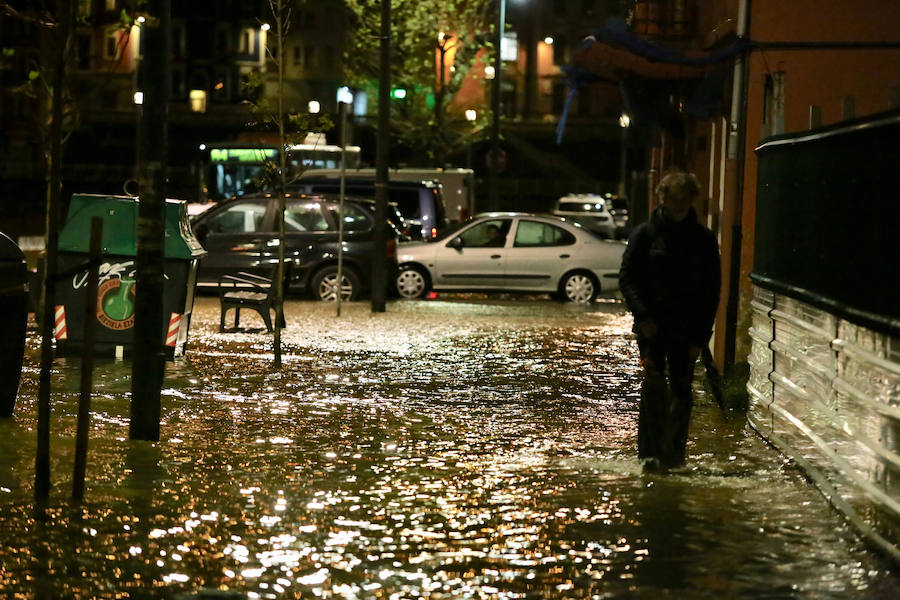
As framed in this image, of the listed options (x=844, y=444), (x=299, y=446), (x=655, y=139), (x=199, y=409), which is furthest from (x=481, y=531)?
(x=655, y=139)

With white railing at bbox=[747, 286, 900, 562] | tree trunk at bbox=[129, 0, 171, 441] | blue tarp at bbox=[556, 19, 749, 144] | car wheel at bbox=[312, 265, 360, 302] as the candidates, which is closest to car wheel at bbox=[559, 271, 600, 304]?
car wheel at bbox=[312, 265, 360, 302]

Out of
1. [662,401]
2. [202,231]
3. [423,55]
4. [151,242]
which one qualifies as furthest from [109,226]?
[423,55]

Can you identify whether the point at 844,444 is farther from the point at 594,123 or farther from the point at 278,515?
the point at 594,123

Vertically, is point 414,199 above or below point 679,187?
above

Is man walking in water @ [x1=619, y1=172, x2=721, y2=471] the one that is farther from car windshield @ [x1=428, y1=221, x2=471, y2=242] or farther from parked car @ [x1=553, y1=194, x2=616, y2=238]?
parked car @ [x1=553, y1=194, x2=616, y2=238]

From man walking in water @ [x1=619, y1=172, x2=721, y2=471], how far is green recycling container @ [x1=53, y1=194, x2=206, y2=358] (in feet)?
20.6

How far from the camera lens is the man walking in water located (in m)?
9.12

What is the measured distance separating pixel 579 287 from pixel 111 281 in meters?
12.5

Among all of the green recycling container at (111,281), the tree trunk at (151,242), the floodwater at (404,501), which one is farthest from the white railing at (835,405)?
the green recycling container at (111,281)

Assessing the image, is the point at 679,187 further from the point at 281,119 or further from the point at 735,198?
the point at 281,119

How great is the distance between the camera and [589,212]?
55250mm

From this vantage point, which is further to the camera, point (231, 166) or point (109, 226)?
point (231, 166)

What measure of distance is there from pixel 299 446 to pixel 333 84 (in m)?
84.7

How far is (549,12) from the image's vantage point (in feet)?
287
